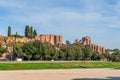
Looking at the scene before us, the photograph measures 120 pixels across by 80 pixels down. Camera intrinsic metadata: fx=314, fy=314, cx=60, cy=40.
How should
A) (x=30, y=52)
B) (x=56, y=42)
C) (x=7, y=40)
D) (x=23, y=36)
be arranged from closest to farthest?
1. (x=30, y=52)
2. (x=7, y=40)
3. (x=23, y=36)
4. (x=56, y=42)

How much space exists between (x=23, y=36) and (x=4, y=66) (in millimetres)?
100497

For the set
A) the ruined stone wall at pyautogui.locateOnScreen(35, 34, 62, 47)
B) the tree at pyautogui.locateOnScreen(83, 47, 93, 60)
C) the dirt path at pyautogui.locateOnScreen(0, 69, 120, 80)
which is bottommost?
the dirt path at pyautogui.locateOnScreen(0, 69, 120, 80)

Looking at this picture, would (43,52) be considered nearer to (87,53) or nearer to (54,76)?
(87,53)

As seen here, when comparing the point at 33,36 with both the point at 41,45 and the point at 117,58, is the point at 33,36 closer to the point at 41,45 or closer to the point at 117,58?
the point at 117,58

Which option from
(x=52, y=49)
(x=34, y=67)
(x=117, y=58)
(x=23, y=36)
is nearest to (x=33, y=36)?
(x=23, y=36)

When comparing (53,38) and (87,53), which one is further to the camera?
(53,38)

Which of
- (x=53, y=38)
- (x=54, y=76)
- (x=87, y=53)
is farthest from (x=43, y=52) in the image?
(x=53, y=38)

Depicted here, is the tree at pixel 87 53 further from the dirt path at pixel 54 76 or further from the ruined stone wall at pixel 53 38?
the dirt path at pixel 54 76

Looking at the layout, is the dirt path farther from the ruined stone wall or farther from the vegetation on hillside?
the ruined stone wall

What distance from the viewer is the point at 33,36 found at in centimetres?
16738

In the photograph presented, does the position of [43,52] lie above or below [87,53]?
above

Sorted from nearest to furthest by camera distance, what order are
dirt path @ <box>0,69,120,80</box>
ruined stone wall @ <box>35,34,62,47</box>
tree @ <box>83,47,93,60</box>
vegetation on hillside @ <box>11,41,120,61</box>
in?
dirt path @ <box>0,69,120,80</box> < vegetation on hillside @ <box>11,41,120,61</box> < tree @ <box>83,47,93,60</box> < ruined stone wall @ <box>35,34,62,47</box>

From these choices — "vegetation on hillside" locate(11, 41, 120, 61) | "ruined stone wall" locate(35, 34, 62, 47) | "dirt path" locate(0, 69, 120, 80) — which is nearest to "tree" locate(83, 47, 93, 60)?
"vegetation on hillside" locate(11, 41, 120, 61)

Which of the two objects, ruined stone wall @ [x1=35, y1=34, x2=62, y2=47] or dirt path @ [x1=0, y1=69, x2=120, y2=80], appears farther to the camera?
ruined stone wall @ [x1=35, y1=34, x2=62, y2=47]
